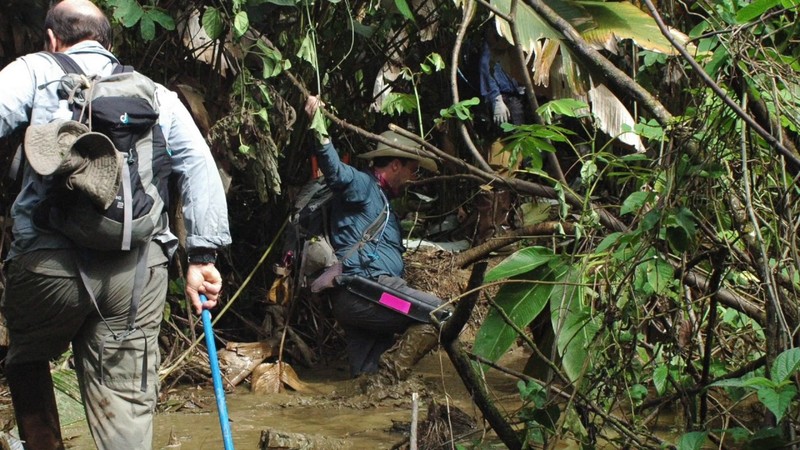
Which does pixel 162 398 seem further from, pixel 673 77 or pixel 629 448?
pixel 673 77

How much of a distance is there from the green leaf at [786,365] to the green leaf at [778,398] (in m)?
0.03

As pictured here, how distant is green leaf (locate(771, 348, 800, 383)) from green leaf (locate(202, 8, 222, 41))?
13.0 ft

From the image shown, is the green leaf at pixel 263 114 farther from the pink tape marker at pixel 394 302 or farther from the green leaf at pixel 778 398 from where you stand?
the green leaf at pixel 778 398

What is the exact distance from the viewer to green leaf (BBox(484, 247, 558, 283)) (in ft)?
12.5

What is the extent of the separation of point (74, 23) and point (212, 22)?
206 cm

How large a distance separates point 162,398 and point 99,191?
3157mm

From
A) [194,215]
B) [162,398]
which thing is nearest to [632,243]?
[194,215]

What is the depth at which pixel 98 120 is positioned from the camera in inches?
148

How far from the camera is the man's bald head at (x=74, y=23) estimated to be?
3998 millimetres

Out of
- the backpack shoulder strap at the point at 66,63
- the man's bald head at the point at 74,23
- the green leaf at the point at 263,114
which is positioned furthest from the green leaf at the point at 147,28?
the backpack shoulder strap at the point at 66,63

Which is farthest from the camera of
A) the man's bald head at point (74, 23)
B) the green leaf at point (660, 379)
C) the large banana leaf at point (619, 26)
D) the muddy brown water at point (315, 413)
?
the muddy brown water at point (315, 413)

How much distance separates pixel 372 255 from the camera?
6.96 m

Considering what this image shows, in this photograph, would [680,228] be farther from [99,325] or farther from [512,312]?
[99,325]

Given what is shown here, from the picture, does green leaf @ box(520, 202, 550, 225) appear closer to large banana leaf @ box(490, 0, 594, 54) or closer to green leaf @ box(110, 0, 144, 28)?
large banana leaf @ box(490, 0, 594, 54)
